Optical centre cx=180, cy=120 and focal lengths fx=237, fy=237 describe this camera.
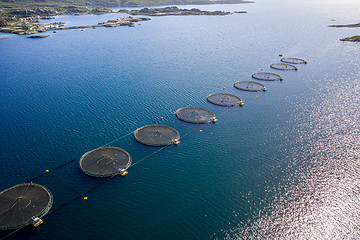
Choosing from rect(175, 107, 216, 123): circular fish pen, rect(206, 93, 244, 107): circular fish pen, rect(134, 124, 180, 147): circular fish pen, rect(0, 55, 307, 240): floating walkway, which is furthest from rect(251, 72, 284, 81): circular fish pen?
rect(134, 124, 180, 147): circular fish pen

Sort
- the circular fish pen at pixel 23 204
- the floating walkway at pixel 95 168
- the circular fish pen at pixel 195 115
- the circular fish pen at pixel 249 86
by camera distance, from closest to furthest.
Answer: the circular fish pen at pixel 23 204 → the floating walkway at pixel 95 168 → the circular fish pen at pixel 195 115 → the circular fish pen at pixel 249 86

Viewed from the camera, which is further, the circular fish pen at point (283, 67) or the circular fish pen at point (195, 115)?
the circular fish pen at point (283, 67)

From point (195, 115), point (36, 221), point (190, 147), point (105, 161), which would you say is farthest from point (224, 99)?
point (36, 221)

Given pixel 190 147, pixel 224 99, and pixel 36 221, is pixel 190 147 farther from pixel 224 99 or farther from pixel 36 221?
pixel 36 221

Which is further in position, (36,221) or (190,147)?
(190,147)

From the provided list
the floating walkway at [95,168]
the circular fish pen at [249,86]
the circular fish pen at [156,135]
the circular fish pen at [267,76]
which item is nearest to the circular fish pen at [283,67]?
the circular fish pen at [267,76]

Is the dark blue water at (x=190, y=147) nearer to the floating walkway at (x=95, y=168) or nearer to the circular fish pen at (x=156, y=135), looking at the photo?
the floating walkway at (x=95, y=168)
